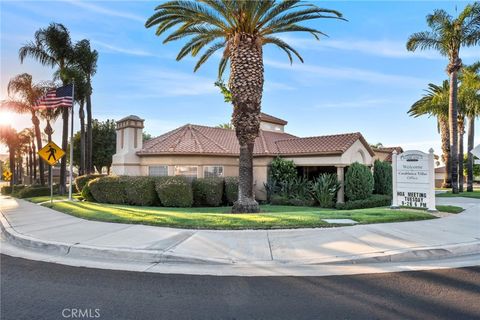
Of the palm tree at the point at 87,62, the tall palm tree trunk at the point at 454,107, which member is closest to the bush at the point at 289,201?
the tall palm tree trunk at the point at 454,107

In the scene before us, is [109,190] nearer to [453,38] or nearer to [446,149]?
[453,38]

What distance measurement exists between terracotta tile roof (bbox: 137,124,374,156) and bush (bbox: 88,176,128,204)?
9.93 feet

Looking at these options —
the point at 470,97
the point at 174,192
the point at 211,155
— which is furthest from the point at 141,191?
the point at 470,97

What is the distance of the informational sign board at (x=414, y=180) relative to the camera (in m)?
11.4

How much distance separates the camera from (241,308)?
13.5 ft

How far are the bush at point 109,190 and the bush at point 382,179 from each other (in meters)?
17.2

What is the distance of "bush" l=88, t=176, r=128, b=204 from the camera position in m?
17.5

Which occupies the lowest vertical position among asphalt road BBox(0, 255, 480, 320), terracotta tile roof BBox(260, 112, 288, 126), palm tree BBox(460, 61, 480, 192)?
asphalt road BBox(0, 255, 480, 320)

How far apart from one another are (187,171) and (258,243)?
44.7ft

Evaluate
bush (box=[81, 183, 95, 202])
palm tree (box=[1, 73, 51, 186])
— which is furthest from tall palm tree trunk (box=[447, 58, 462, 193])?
palm tree (box=[1, 73, 51, 186])

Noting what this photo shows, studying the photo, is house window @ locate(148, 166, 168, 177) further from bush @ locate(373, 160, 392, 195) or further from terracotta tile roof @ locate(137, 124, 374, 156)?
bush @ locate(373, 160, 392, 195)

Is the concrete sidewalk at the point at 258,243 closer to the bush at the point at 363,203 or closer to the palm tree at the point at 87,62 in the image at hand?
the bush at the point at 363,203

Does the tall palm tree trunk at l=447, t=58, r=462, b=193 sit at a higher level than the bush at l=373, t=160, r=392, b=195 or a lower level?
higher

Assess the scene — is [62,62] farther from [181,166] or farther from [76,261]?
[76,261]
